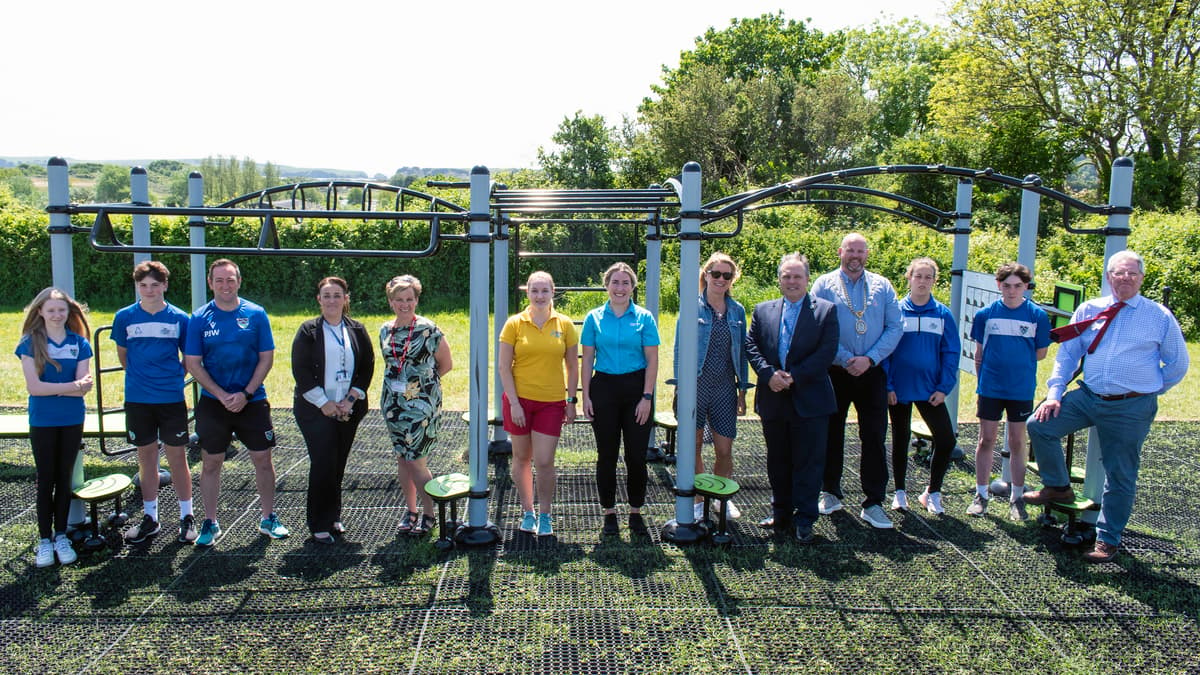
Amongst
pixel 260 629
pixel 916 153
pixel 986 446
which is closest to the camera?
pixel 260 629

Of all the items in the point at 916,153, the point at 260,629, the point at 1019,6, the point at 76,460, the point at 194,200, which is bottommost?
the point at 260,629

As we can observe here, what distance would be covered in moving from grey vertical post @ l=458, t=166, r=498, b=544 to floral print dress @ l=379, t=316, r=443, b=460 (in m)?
0.25

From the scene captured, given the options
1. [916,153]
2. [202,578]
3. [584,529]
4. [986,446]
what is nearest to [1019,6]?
[916,153]

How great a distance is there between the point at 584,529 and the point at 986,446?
2580mm

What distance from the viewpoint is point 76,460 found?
473 cm

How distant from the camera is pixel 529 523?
4.88m

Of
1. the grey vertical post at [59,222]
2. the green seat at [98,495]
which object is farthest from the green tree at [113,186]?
the green seat at [98,495]

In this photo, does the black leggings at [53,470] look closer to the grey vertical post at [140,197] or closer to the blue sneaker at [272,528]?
the blue sneaker at [272,528]

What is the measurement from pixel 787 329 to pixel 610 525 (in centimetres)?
153

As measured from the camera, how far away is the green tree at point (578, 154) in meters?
19.6

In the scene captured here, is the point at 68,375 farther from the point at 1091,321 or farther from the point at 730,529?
the point at 1091,321

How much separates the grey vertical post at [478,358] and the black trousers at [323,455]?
26.6 inches

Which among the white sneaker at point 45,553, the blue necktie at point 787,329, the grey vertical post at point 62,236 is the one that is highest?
the grey vertical post at point 62,236

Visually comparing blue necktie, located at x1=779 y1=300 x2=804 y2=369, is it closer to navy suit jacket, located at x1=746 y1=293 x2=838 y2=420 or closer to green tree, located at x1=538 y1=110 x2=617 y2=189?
navy suit jacket, located at x1=746 y1=293 x2=838 y2=420
